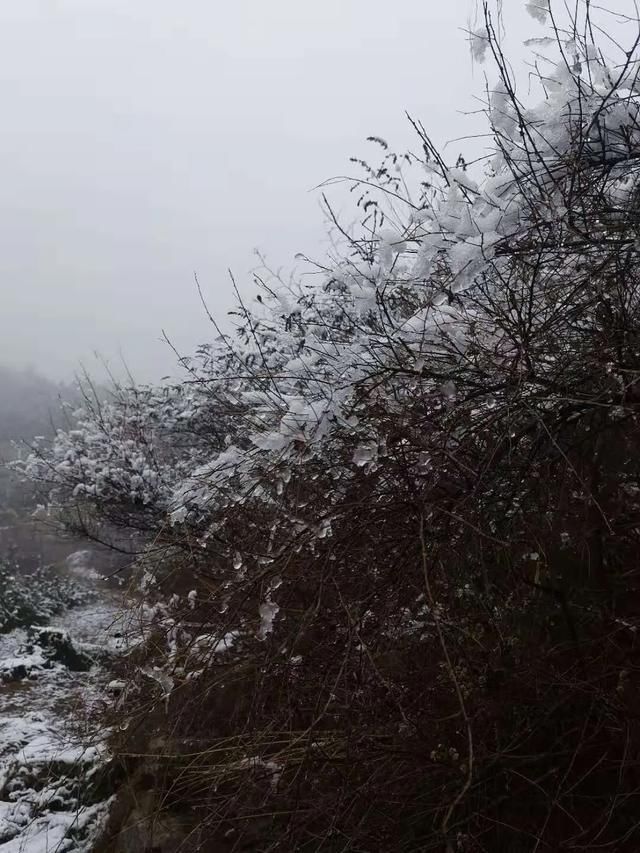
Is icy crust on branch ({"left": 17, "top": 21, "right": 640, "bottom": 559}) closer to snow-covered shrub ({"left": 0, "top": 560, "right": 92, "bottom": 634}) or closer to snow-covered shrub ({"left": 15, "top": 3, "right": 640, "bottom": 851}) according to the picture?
snow-covered shrub ({"left": 15, "top": 3, "right": 640, "bottom": 851})

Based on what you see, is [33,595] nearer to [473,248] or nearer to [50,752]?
[50,752]

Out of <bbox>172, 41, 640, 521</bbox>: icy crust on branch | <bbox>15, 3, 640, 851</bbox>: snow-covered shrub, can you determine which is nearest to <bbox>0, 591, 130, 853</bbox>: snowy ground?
<bbox>15, 3, 640, 851</bbox>: snow-covered shrub

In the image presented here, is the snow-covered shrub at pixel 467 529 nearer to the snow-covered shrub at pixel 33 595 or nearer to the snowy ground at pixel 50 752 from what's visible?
the snowy ground at pixel 50 752

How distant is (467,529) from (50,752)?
216 inches

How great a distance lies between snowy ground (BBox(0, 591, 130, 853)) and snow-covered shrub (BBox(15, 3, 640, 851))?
2.48ft

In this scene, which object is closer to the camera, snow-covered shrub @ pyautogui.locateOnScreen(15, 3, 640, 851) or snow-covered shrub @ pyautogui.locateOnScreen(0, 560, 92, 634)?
snow-covered shrub @ pyautogui.locateOnScreen(15, 3, 640, 851)

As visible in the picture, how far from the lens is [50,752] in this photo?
5.85m

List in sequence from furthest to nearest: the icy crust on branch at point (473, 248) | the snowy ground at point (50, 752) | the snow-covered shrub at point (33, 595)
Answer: the snow-covered shrub at point (33, 595)
the snowy ground at point (50, 752)
the icy crust on branch at point (473, 248)

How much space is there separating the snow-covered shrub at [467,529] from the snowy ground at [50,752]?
2.48 ft

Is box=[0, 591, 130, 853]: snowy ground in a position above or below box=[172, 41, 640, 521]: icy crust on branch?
below

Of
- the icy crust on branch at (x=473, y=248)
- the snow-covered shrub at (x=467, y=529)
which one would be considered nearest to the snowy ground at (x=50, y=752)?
the snow-covered shrub at (x=467, y=529)

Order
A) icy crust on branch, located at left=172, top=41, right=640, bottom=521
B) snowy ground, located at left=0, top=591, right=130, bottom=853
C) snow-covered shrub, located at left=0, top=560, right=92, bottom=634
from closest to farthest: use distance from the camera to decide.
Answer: icy crust on branch, located at left=172, top=41, right=640, bottom=521
snowy ground, located at left=0, top=591, right=130, bottom=853
snow-covered shrub, located at left=0, top=560, right=92, bottom=634

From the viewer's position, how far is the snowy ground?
4.08 metres

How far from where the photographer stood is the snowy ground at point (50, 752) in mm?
4082
